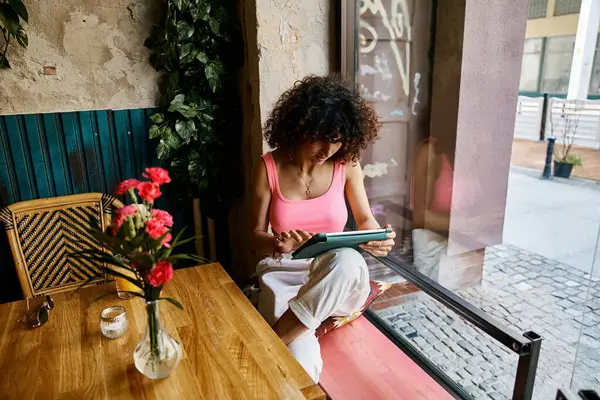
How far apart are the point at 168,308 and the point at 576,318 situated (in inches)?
51.3

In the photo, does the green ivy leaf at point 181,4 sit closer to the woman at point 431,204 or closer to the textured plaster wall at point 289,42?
the textured plaster wall at point 289,42

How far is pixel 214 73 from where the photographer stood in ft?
7.63

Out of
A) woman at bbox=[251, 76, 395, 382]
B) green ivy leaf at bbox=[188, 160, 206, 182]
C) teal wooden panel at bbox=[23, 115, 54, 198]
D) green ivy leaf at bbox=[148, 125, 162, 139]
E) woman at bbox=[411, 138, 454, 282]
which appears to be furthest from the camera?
green ivy leaf at bbox=[188, 160, 206, 182]

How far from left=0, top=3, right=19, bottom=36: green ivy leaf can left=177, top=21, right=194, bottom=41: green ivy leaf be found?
28.0 inches

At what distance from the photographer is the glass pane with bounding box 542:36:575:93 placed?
1.25 m

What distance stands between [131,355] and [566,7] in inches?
62.4

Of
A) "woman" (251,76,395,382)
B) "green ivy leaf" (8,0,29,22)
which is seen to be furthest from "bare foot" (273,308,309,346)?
"green ivy leaf" (8,0,29,22)

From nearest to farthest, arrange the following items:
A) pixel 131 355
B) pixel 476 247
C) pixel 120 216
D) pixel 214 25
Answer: pixel 120 216, pixel 131 355, pixel 476 247, pixel 214 25

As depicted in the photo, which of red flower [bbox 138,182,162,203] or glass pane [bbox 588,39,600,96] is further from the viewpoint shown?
glass pane [bbox 588,39,600,96]

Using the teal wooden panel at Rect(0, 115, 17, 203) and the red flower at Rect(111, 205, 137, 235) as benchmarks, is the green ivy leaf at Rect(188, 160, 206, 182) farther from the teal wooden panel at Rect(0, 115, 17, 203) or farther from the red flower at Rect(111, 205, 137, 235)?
the red flower at Rect(111, 205, 137, 235)

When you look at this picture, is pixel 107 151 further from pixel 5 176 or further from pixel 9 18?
pixel 9 18

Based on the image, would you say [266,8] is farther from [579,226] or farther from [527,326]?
[527,326]

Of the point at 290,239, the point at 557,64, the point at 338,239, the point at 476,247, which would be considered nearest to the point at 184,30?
the point at 290,239

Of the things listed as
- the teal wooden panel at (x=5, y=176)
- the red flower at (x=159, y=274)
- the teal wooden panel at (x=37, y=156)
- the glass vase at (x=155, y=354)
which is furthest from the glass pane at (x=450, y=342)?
the teal wooden panel at (x=5, y=176)
